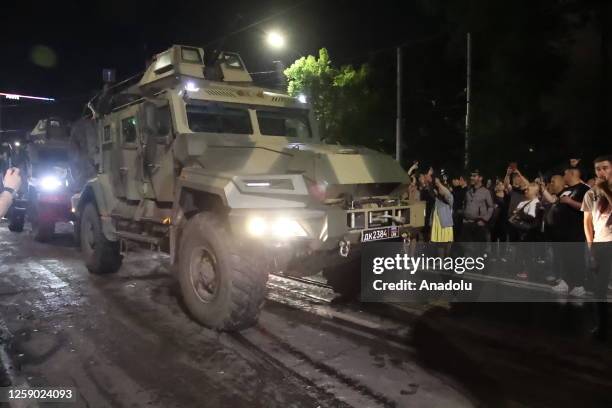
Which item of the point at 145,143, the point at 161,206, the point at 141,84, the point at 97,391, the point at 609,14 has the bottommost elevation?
the point at 97,391

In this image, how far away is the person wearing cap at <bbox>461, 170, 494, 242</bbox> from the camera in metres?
8.55

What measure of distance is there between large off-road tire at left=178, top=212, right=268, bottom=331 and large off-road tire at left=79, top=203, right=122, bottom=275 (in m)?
2.62

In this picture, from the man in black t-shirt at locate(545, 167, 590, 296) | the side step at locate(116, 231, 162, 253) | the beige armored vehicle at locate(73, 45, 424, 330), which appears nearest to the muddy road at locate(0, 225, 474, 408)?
the beige armored vehicle at locate(73, 45, 424, 330)

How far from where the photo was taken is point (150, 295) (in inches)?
274

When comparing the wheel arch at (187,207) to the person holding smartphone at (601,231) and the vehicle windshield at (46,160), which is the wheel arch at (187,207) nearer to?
the person holding smartphone at (601,231)

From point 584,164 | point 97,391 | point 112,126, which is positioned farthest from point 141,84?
point 584,164

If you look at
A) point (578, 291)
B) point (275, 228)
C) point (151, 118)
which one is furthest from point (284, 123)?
point (578, 291)

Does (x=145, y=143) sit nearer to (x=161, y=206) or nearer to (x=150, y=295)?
(x=161, y=206)

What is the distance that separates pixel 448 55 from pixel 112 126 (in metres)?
23.2

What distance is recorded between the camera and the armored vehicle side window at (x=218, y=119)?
631 cm

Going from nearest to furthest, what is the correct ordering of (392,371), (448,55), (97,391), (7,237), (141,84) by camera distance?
(97,391)
(392,371)
(141,84)
(7,237)
(448,55)

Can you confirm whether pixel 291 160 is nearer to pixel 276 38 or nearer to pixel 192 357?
pixel 192 357

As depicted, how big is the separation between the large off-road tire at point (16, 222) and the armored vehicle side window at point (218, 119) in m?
8.97

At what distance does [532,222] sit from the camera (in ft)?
26.1
